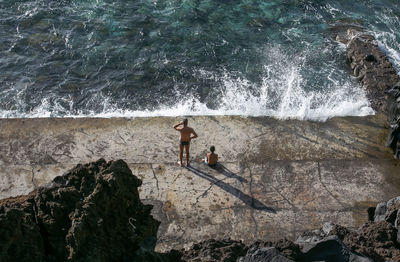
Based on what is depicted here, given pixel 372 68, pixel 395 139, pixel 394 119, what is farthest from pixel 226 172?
pixel 372 68

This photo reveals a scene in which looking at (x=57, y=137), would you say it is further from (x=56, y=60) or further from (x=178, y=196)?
(x=56, y=60)

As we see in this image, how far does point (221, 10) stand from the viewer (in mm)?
16781

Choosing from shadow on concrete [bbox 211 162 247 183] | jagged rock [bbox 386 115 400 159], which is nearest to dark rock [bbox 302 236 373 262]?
shadow on concrete [bbox 211 162 247 183]

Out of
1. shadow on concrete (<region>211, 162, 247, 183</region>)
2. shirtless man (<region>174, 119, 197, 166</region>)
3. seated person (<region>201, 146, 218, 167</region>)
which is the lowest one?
shadow on concrete (<region>211, 162, 247, 183</region>)

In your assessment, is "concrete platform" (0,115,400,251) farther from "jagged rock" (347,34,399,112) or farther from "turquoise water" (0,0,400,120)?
"jagged rock" (347,34,399,112)

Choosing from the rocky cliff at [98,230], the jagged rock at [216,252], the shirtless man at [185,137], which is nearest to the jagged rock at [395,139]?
the rocky cliff at [98,230]

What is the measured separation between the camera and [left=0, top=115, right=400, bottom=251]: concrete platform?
8156 millimetres

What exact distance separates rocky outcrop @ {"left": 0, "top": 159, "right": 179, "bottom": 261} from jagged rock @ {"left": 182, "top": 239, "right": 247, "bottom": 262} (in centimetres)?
81

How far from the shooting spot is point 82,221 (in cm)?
478

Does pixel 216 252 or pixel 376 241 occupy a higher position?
pixel 376 241

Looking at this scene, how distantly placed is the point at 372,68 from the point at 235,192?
7.30 metres

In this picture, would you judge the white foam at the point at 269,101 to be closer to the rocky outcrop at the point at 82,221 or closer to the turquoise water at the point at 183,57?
the turquoise water at the point at 183,57

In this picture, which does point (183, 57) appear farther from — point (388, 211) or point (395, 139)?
point (388, 211)

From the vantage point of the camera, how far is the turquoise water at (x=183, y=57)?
12492 millimetres
